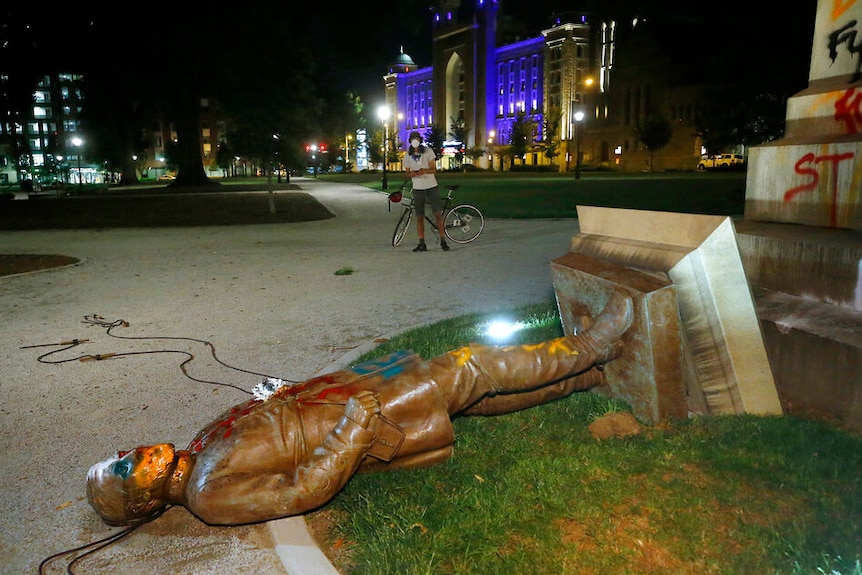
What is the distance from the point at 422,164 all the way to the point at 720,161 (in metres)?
71.0

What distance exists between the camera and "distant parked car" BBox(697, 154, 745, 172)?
230 ft

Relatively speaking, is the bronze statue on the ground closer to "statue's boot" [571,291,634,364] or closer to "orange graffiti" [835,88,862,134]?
"statue's boot" [571,291,634,364]

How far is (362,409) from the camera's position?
305 cm

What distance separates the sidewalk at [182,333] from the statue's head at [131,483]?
198 mm

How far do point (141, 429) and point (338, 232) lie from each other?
12103mm

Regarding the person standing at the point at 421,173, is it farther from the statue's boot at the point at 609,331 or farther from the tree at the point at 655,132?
the tree at the point at 655,132

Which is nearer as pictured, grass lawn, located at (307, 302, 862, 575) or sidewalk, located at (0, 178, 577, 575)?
grass lawn, located at (307, 302, 862, 575)

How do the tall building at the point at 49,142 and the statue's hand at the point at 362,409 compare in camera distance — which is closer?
the statue's hand at the point at 362,409

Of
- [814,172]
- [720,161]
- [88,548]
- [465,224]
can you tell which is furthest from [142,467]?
[720,161]

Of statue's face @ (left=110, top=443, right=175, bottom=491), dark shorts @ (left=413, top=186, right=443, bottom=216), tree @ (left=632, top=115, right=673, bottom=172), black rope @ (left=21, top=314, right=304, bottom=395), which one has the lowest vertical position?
black rope @ (left=21, top=314, right=304, bottom=395)

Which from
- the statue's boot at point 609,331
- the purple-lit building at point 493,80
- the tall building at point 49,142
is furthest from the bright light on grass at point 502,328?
the purple-lit building at point 493,80

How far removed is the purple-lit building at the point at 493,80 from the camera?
101 meters

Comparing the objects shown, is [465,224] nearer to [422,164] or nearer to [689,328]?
[422,164]

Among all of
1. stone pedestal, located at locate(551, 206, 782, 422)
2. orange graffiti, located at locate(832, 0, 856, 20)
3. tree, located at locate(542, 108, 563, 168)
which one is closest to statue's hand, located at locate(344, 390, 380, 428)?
stone pedestal, located at locate(551, 206, 782, 422)
